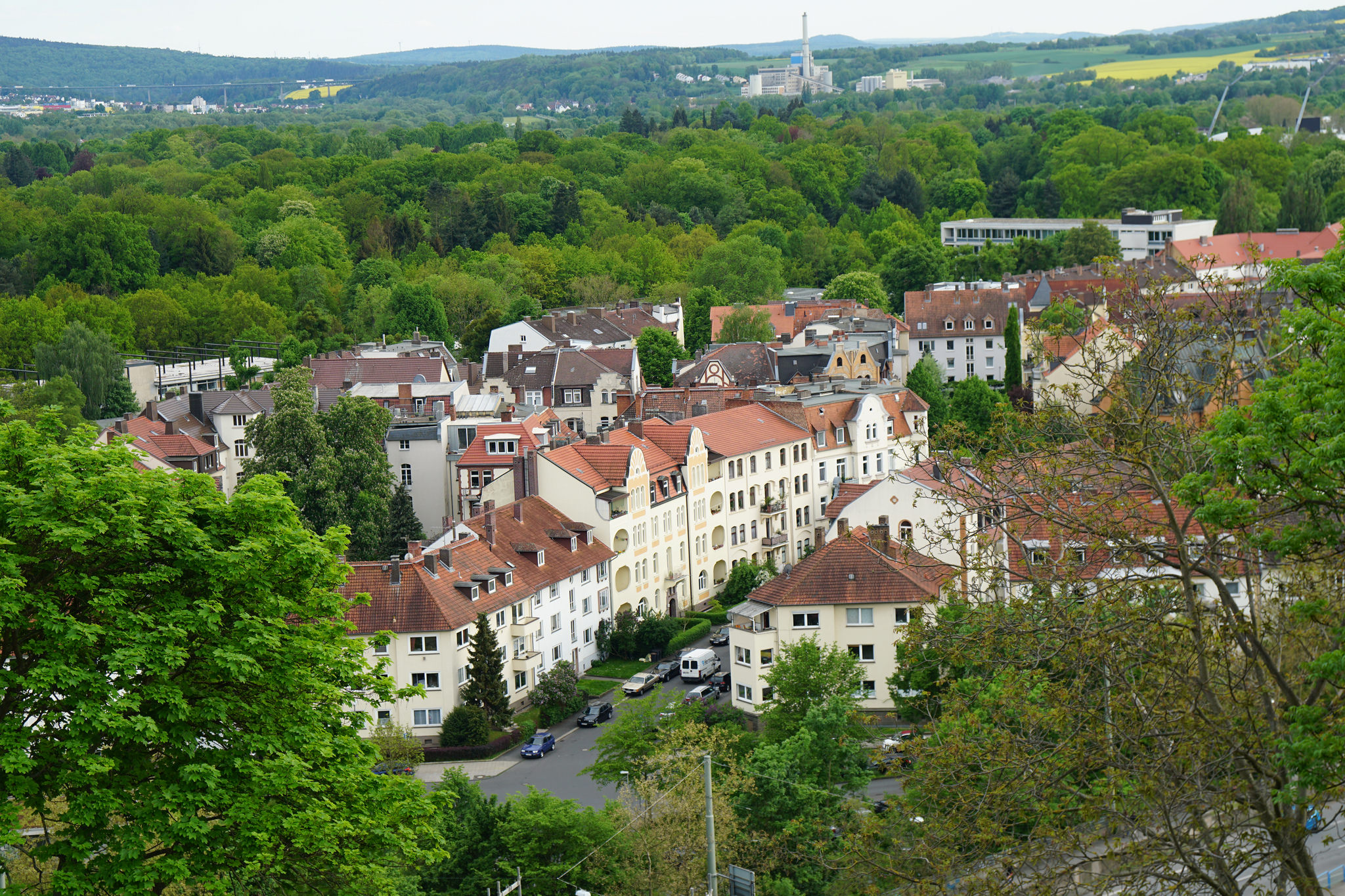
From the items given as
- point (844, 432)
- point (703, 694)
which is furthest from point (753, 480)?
point (703, 694)

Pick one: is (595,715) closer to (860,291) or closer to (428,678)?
(428,678)

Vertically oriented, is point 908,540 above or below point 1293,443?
below

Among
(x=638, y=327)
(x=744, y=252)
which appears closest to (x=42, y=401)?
(x=638, y=327)

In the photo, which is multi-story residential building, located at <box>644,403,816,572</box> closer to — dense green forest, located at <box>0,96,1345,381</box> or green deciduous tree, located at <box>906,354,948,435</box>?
green deciduous tree, located at <box>906,354,948,435</box>

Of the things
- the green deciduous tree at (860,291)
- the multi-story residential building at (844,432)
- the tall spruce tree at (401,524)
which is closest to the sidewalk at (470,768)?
the tall spruce tree at (401,524)

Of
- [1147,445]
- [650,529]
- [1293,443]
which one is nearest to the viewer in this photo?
[1293,443]

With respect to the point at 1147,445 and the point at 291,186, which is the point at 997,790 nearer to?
the point at 1147,445

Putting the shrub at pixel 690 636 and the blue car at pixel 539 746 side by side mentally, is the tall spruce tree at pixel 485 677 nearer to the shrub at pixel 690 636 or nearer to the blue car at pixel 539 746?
the blue car at pixel 539 746
